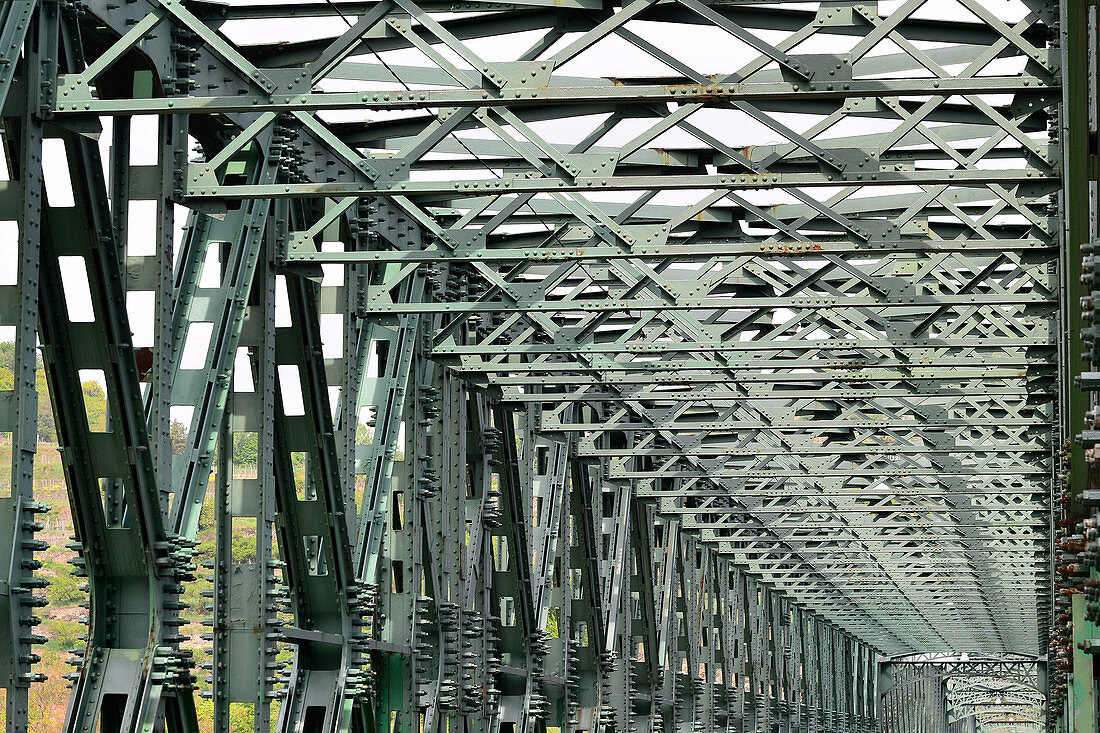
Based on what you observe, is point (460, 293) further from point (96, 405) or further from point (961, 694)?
point (961, 694)

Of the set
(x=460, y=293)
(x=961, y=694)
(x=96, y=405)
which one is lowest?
(x=961, y=694)

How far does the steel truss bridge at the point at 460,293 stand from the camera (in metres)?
13.1

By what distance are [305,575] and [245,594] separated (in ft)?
7.89

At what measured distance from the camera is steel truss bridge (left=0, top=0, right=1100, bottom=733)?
13109mm

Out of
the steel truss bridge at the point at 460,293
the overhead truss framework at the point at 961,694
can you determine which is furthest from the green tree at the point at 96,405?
the overhead truss framework at the point at 961,694

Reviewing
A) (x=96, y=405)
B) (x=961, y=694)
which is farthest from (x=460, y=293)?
(x=961, y=694)

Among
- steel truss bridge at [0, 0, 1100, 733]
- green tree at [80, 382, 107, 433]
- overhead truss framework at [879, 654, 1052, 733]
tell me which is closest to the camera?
steel truss bridge at [0, 0, 1100, 733]

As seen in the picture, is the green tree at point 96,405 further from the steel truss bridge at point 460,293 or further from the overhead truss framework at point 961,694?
the overhead truss framework at point 961,694

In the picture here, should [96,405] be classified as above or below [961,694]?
above

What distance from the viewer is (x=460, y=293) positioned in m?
23.5

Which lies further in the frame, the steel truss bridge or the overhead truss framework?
the overhead truss framework

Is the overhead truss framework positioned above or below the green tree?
below

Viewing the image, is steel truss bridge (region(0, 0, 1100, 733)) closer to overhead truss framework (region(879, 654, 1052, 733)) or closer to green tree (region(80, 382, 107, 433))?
green tree (region(80, 382, 107, 433))

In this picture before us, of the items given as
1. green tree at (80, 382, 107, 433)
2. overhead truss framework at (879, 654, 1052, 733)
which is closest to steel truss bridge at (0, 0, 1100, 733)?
green tree at (80, 382, 107, 433)
